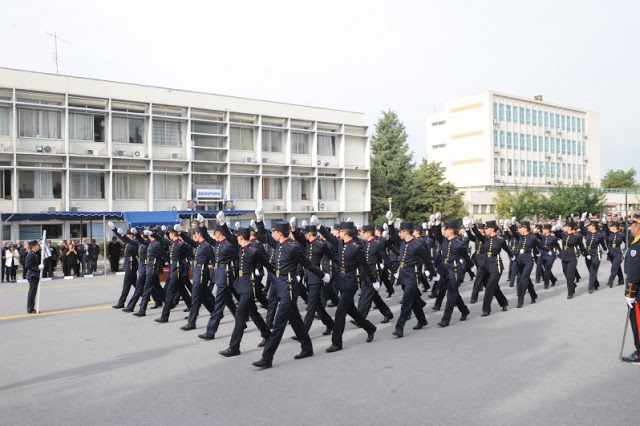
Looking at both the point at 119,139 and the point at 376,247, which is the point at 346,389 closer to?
the point at 376,247

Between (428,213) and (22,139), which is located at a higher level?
Answer: (22,139)

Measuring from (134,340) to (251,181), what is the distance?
31329mm

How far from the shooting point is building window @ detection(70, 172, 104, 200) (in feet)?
109

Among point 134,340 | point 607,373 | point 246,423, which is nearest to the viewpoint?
point 246,423

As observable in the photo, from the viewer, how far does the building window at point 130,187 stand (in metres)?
34.9

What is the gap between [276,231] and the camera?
857 centimetres

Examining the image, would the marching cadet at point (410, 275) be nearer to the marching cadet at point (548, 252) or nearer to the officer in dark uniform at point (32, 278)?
the marching cadet at point (548, 252)

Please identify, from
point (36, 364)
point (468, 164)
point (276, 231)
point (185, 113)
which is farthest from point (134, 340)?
point (468, 164)

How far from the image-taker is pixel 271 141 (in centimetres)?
4131

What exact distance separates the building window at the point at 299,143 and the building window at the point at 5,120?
1914cm

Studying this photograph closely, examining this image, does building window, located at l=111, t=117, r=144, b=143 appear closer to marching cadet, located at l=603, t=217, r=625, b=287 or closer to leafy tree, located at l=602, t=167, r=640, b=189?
marching cadet, located at l=603, t=217, r=625, b=287

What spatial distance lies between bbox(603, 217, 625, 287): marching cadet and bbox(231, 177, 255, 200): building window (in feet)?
86.6

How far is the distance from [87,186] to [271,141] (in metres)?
13.6

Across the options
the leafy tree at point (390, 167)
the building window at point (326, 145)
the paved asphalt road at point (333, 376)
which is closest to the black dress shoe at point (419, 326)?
the paved asphalt road at point (333, 376)
